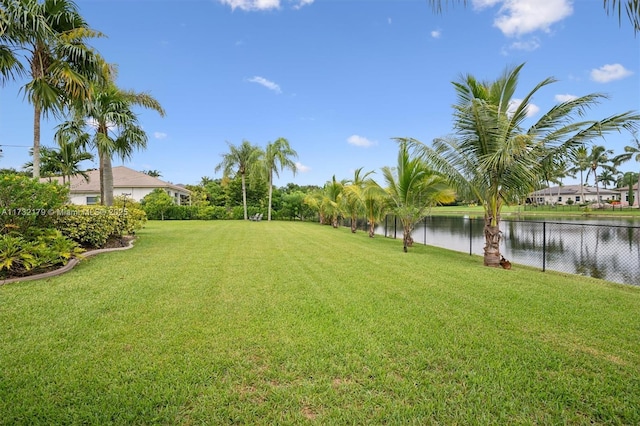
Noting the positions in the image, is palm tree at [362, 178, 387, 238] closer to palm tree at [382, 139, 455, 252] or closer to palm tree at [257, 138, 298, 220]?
palm tree at [382, 139, 455, 252]

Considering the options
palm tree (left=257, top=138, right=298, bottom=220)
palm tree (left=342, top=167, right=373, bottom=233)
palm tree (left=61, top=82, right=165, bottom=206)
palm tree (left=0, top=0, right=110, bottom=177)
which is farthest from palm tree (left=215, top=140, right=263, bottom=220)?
palm tree (left=0, top=0, right=110, bottom=177)

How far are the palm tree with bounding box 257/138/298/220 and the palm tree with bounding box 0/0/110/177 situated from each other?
18274 mm

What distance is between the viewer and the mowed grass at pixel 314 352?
6.93ft

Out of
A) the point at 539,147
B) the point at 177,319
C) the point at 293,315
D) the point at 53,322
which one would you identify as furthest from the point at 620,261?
the point at 53,322

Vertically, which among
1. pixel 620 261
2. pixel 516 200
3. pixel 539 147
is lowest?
pixel 620 261

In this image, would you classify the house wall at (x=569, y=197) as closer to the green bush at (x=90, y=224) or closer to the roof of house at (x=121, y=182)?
the roof of house at (x=121, y=182)

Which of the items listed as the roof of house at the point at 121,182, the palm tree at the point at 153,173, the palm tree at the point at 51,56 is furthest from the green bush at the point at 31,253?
the palm tree at the point at 153,173

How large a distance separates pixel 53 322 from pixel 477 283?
6.22 m

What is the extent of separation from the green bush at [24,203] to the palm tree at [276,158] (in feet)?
66.0

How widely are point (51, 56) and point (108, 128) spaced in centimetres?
327

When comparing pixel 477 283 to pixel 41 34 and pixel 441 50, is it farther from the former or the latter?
pixel 41 34

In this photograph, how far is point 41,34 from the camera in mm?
7109

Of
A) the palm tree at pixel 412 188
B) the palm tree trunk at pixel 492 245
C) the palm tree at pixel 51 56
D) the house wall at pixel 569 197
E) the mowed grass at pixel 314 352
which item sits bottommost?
the mowed grass at pixel 314 352

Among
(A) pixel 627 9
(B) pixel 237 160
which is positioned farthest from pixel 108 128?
(B) pixel 237 160
